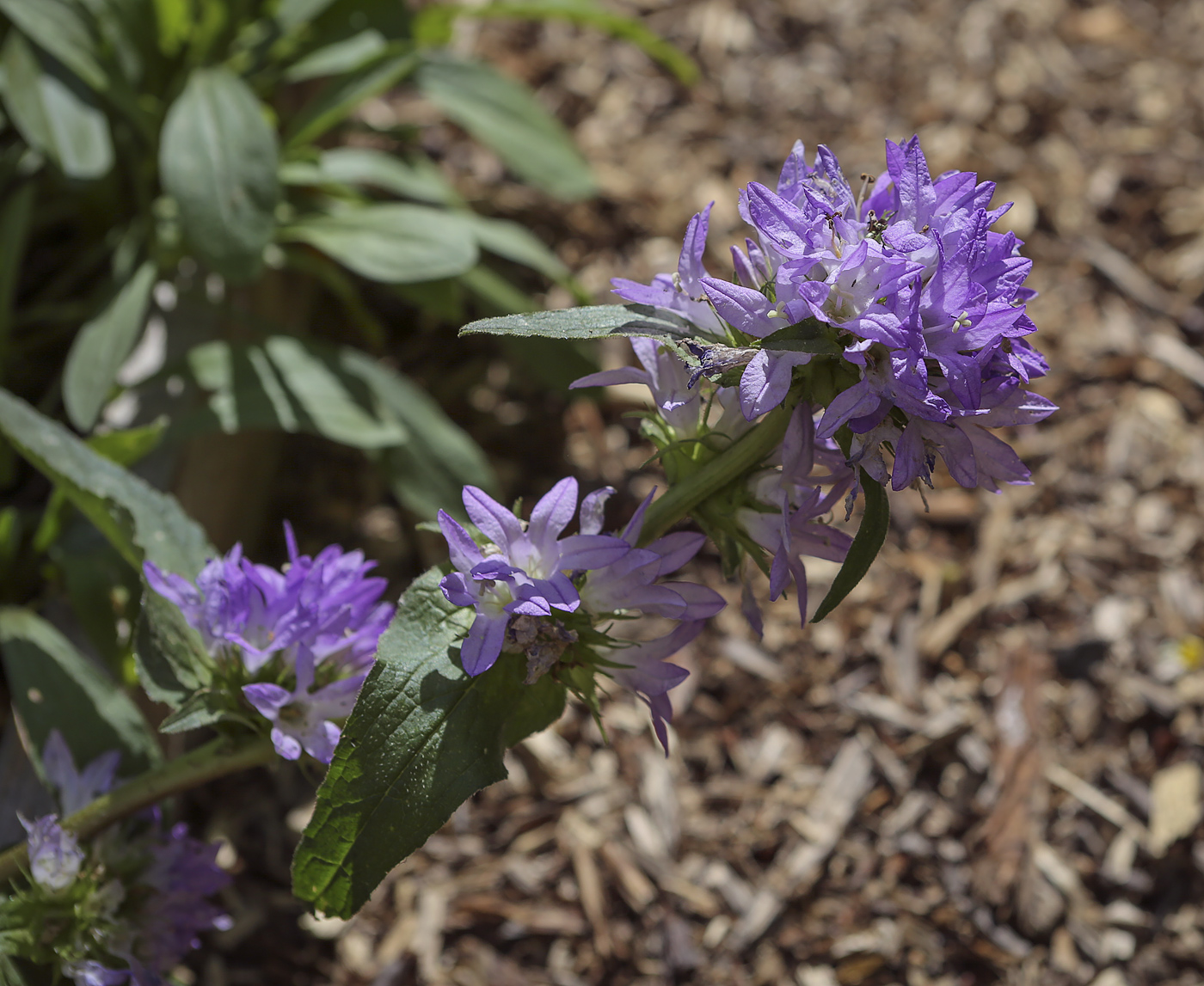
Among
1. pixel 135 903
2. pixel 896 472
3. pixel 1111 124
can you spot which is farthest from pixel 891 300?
pixel 1111 124

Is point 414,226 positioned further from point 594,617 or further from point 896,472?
point 896,472

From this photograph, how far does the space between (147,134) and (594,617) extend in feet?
6.57

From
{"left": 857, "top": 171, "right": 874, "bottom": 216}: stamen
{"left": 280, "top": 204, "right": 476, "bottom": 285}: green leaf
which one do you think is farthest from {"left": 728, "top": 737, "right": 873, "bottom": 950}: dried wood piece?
{"left": 857, "top": 171, "right": 874, "bottom": 216}: stamen

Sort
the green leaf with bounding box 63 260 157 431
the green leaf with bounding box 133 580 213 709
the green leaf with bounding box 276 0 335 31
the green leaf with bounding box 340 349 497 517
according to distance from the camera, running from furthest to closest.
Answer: the green leaf with bounding box 276 0 335 31 → the green leaf with bounding box 340 349 497 517 → the green leaf with bounding box 63 260 157 431 → the green leaf with bounding box 133 580 213 709

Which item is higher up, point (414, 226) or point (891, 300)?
point (891, 300)

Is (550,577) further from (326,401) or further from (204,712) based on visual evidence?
(326,401)

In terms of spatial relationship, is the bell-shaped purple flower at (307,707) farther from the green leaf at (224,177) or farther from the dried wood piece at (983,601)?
the dried wood piece at (983,601)

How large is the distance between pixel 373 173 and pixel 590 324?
1.80 m

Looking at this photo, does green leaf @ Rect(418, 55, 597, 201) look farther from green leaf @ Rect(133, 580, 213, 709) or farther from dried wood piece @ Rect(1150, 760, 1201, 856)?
dried wood piece @ Rect(1150, 760, 1201, 856)

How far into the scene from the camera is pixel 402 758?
1291 millimetres

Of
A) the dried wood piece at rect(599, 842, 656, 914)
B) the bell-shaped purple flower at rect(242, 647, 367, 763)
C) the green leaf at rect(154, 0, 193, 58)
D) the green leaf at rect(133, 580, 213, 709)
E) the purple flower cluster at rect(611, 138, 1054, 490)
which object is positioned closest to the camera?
the purple flower cluster at rect(611, 138, 1054, 490)

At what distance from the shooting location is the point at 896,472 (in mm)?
1187

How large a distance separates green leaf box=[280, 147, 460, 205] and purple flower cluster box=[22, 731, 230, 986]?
1.56 m

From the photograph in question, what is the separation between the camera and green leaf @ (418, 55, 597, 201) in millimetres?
2965
